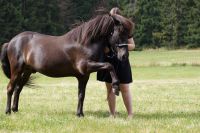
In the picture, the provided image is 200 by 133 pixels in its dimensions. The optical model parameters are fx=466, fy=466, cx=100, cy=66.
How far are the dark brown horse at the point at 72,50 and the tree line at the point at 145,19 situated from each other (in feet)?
186

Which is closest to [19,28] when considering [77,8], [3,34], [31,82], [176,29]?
[3,34]

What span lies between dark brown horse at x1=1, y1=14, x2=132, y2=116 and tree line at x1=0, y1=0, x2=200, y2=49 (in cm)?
5661

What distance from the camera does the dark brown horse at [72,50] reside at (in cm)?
872

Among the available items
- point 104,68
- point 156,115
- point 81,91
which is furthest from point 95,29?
point 156,115

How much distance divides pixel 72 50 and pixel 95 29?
63cm

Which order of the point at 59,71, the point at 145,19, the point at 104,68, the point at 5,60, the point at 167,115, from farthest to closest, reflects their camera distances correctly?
the point at 145,19, the point at 5,60, the point at 167,115, the point at 59,71, the point at 104,68

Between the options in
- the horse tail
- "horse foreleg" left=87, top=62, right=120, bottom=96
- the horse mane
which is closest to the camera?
"horse foreleg" left=87, top=62, right=120, bottom=96

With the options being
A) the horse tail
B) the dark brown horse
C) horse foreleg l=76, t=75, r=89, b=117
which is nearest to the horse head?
the dark brown horse

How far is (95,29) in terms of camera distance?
8.83 metres

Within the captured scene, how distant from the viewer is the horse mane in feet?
28.8

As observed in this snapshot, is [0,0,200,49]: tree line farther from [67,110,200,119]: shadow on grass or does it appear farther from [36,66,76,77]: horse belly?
[36,66,76,77]: horse belly

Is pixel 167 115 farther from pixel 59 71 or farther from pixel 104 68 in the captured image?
pixel 59 71

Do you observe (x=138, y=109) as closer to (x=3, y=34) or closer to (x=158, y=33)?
(x=3, y=34)

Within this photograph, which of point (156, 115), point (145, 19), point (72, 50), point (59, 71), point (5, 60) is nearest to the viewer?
point (72, 50)
